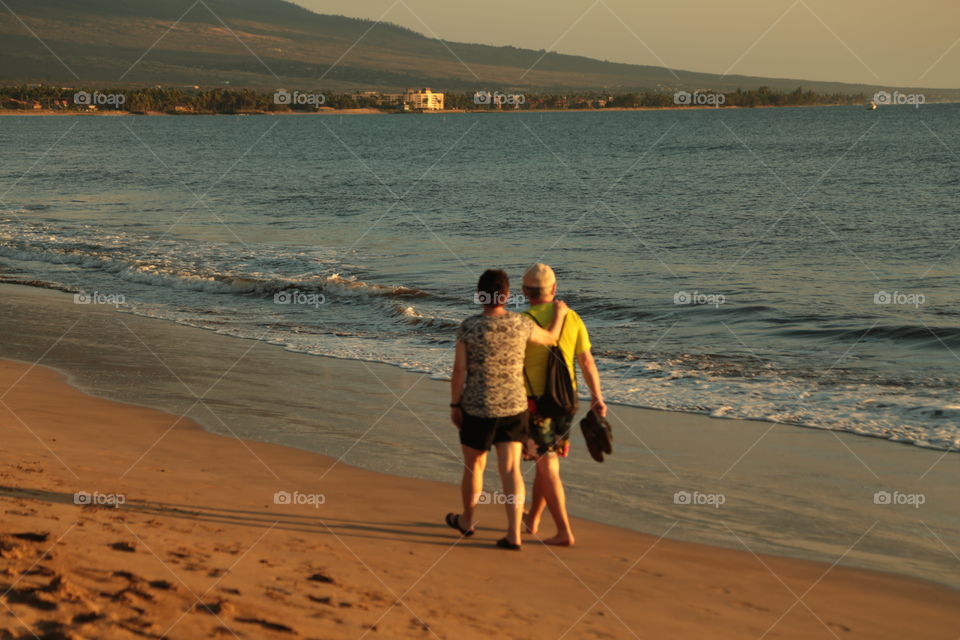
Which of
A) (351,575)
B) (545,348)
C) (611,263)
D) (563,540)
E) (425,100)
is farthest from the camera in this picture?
(425,100)

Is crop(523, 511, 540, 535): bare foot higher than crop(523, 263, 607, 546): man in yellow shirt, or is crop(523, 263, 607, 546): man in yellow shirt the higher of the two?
crop(523, 263, 607, 546): man in yellow shirt

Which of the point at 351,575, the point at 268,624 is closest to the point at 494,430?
the point at 351,575

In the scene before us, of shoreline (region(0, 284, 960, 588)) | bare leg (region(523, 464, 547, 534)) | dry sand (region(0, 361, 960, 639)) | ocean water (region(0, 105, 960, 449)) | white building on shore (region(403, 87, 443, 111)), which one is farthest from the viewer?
white building on shore (region(403, 87, 443, 111))

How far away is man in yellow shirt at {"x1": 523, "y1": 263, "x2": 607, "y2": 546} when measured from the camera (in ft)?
19.6

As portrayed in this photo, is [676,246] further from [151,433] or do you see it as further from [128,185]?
[128,185]

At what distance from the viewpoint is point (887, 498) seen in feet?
24.5

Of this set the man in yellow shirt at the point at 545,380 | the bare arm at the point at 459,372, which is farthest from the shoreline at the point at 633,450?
the bare arm at the point at 459,372

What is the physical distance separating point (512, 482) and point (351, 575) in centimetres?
115

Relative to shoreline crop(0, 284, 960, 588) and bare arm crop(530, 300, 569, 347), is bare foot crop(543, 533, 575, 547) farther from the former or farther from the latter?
bare arm crop(530, 300, 569, 347)

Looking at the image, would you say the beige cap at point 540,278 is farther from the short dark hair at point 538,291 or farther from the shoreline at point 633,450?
the shoreline at point 633,450

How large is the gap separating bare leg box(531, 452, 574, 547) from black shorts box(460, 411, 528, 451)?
274 mm

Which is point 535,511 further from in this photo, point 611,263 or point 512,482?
point 611,263

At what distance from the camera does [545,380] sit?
6.09 meters

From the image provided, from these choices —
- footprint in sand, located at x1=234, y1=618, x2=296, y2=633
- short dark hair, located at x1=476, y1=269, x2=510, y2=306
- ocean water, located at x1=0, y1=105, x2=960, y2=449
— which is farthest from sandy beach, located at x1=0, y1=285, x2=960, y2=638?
ocean water, located at x1=0, y1=105, x2=960, y2=449
